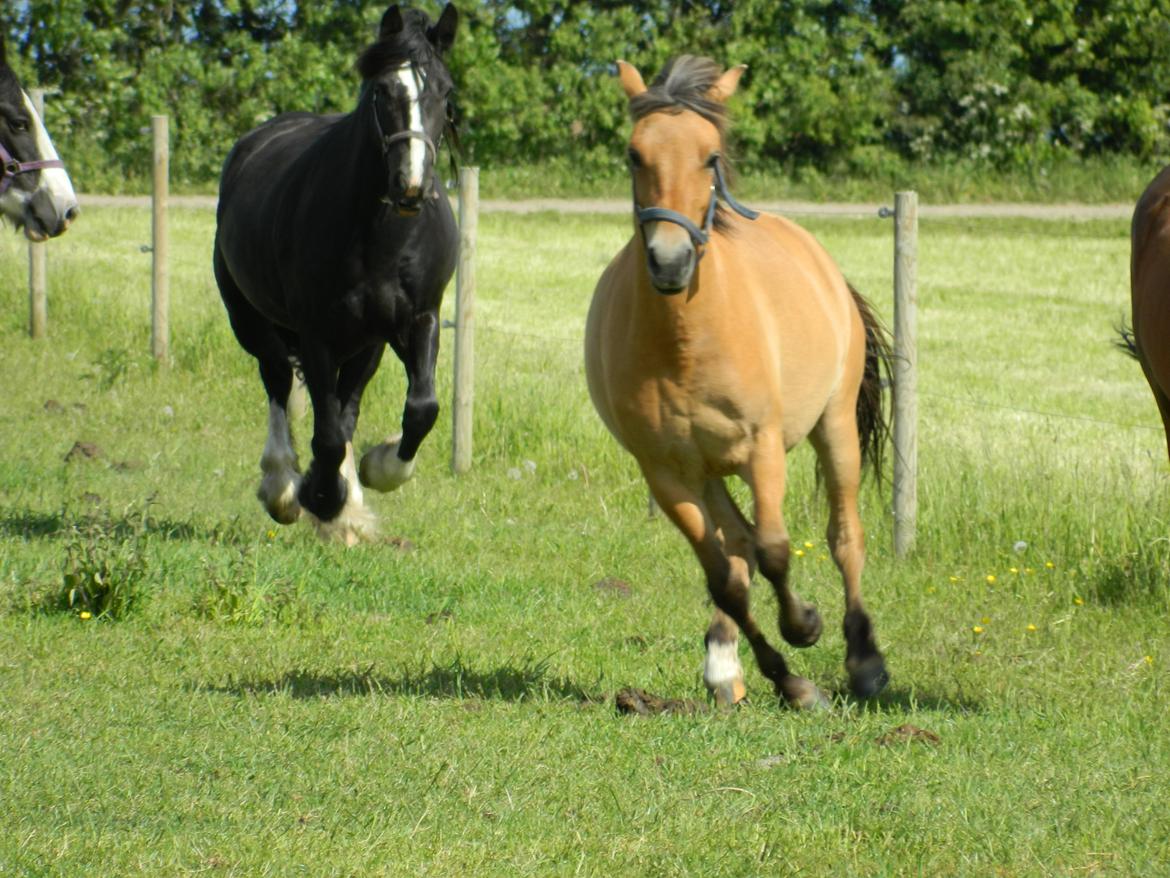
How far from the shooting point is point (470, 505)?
29.6 ft

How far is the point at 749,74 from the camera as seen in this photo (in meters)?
32.5

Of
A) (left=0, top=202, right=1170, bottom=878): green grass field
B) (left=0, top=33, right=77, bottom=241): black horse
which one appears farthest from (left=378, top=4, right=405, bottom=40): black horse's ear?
(left=0, top=202, right=1170, bottom=878): green grass field

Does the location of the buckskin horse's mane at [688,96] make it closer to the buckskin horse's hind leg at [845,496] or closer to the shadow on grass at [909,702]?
the buckskin horse's hind leg at [845,496]

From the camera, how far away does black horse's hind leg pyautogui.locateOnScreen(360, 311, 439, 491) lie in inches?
294

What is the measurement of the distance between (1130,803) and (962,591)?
2.97 meters

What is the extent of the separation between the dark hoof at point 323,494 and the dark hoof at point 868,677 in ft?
9.54

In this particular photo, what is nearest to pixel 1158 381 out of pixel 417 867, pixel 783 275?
pixel 783 275

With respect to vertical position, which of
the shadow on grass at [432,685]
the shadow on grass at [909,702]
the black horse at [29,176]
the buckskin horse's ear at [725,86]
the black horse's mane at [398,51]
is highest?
the black horse's mane at [398,51]

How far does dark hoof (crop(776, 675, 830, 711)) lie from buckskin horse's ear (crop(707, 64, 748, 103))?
1896 mm

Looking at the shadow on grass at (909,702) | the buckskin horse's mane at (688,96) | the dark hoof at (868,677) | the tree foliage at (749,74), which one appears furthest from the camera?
the tree foliage at (749,74)

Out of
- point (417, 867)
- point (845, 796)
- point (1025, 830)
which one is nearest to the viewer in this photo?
point (417, 867)

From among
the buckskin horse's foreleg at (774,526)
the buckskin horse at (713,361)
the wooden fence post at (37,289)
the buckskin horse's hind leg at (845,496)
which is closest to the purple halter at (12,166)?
the buckskin horse at (713,361)

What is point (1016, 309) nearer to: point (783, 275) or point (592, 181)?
point (592, 181)

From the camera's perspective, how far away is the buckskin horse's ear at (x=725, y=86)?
507cm
